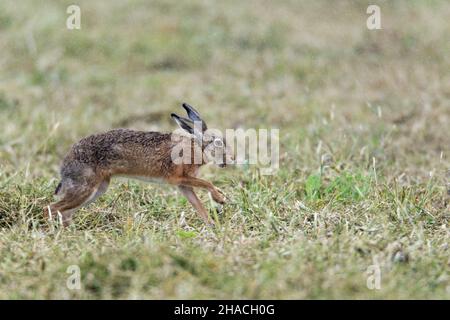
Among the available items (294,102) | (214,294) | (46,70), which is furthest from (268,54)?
(214,294)

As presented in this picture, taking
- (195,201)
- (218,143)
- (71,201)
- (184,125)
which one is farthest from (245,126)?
(71,201)

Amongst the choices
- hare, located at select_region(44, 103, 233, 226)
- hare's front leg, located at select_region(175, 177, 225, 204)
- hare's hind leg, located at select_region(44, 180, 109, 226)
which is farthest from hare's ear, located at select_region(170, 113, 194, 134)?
hare's hind leg, located at select_region(44, 180, 109, 226)

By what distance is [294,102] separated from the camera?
11.2m

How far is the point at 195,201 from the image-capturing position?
697 cm

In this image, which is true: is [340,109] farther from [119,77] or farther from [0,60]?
[0,60]

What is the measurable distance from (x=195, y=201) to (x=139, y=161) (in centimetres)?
62

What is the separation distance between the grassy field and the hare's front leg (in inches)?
4.9

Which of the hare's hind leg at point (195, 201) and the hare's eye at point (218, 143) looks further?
the hare's eye at point (218, 143)

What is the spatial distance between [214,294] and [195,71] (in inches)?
333

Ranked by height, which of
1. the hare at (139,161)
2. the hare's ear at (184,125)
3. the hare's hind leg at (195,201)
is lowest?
the hare's hind leg at (195,201)

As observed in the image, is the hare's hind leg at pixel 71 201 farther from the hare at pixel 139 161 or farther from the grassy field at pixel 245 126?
the grassy field at pixel 245 126

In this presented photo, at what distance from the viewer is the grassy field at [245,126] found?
5344 mm

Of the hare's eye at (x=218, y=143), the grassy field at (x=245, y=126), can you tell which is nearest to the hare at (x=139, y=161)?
the hare's eye at (x=218, y=143)

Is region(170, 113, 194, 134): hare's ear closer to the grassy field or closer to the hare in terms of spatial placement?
the hare
